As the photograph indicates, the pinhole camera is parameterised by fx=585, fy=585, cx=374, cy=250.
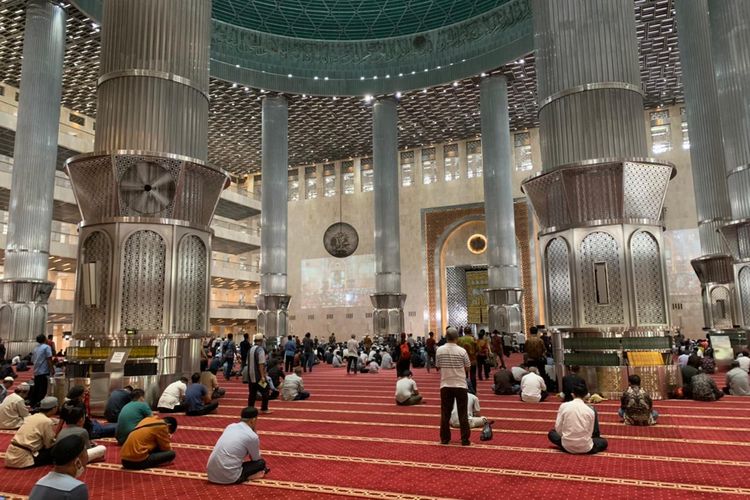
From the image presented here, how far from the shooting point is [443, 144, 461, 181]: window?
22812 mm

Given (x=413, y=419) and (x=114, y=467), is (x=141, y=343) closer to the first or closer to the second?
(x=114, y=467)

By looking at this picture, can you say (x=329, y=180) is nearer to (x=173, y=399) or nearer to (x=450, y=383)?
(x=173, y=399)

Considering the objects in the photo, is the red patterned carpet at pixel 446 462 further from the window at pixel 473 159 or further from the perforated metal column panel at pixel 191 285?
the window at pixel 473 159

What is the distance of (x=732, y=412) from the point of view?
5.72 m

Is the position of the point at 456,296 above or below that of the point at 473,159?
below

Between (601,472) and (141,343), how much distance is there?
444cm

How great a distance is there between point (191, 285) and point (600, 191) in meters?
4.64

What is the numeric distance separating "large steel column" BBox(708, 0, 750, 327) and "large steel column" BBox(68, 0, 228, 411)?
26.5ft

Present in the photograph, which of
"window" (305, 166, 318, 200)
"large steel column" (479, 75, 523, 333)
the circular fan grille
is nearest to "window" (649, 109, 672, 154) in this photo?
"large steel column" (479, 75, 523, 333)

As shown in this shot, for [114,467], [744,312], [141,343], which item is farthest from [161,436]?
[744,312]

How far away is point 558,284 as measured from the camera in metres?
6.87

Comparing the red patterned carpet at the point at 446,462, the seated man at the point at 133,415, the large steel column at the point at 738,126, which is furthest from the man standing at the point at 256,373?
the large steel column at the point at 738,126

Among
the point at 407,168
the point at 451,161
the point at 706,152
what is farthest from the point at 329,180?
the point at 706,152

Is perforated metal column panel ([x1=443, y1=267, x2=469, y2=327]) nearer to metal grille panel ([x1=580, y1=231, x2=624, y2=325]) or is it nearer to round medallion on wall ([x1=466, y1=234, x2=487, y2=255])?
round medallion on wall ([x1=466, y1=234, x2=487, y2=255])
